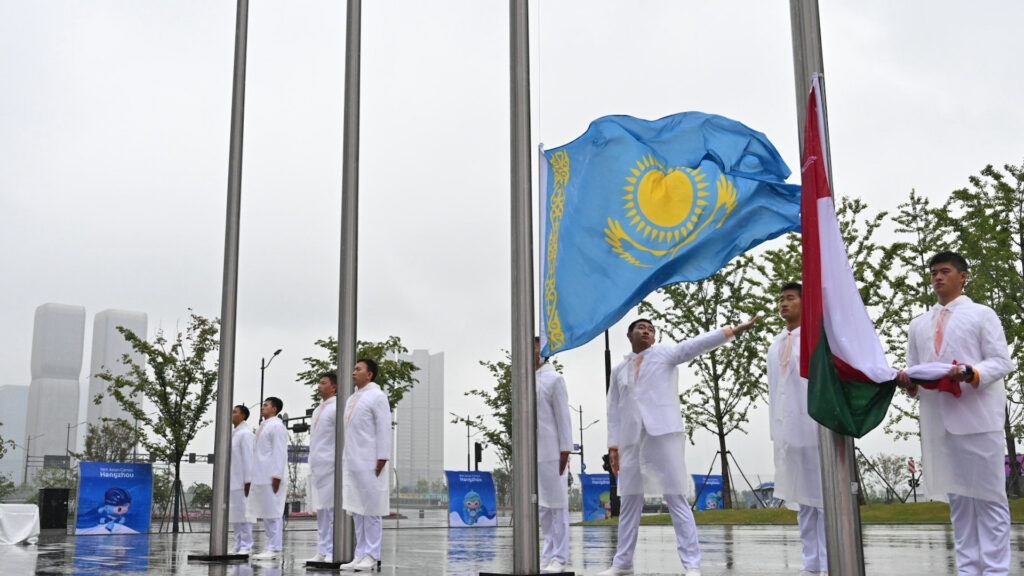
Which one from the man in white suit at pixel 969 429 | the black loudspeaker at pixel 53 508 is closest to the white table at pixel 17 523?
the black loudspeaker at pixel 53 508

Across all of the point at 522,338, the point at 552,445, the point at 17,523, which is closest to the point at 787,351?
the point at 522,338

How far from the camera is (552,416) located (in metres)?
10.4

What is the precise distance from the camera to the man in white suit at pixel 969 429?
21.1ft

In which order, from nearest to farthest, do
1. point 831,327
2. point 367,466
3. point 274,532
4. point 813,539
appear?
point 831,327 → point 813,539 → point 367,466 → point 274,532

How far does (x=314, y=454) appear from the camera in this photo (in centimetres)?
1194

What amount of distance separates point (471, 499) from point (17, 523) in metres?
14.5

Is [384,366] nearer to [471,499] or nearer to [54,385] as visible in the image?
[471,499]

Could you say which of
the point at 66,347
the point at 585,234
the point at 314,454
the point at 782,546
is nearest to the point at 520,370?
the point at 585,234

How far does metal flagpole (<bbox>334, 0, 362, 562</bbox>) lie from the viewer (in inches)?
400

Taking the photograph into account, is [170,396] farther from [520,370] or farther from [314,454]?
[520,370]

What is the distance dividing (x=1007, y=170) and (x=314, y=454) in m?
23.2

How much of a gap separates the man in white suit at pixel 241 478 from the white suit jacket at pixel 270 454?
0.83ft

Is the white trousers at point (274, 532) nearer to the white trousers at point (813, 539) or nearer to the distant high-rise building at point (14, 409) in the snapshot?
the white trousers at point (813, 539)

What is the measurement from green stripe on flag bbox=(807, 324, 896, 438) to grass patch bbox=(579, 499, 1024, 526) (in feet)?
59.5
